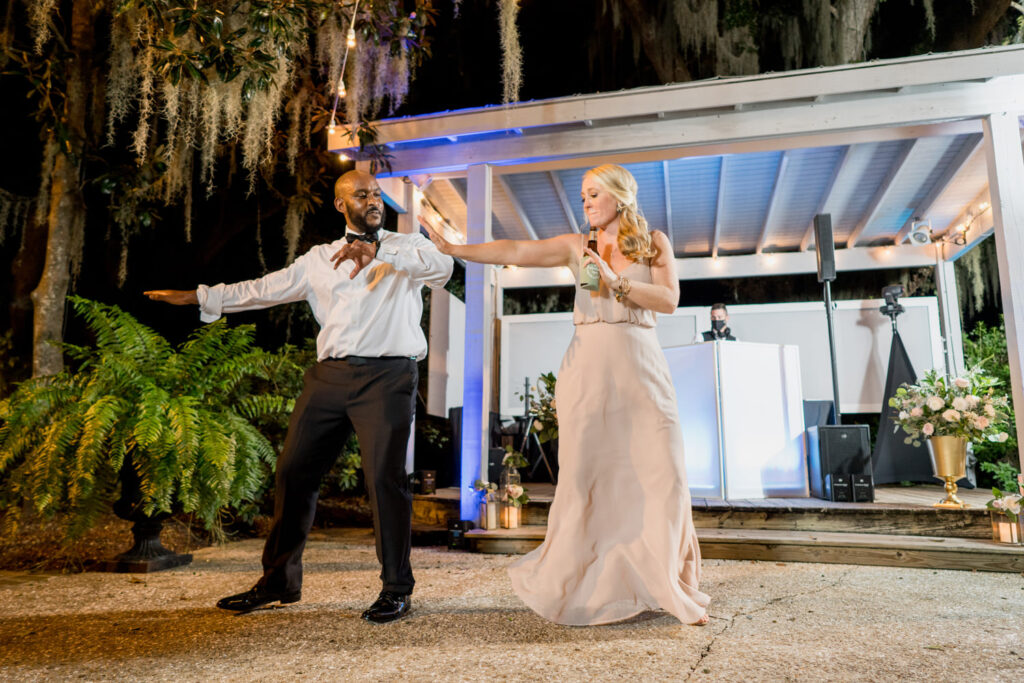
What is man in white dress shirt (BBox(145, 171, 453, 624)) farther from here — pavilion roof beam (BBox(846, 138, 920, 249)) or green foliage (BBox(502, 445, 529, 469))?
pavilion roof beam (BBox(846, 138, 920, 249))

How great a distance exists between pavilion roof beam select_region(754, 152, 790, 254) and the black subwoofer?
2.37 m

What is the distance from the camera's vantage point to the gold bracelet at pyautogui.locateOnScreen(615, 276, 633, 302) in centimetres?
250

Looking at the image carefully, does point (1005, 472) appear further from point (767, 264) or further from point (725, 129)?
point (725, 129)

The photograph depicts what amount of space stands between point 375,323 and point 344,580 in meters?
1.54

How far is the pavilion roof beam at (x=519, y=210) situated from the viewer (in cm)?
646

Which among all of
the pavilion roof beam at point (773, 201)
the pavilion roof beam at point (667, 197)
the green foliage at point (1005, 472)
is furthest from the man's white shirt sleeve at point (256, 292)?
the green foliage at point (1005, 472)

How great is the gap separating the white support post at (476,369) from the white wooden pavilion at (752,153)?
1 cm

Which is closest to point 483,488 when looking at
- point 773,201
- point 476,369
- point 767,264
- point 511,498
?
point 511,498

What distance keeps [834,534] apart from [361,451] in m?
3.37

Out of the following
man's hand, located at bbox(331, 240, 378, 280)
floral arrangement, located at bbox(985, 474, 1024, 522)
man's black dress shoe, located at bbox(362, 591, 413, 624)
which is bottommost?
man's black dress shoe, located at bbox(362, 591, 413, 624)

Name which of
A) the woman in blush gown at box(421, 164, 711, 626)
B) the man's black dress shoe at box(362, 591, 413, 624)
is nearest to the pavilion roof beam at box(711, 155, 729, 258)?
the woman in blush gown at box(421, 164, 711, 626)

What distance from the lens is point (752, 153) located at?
18.9 ft

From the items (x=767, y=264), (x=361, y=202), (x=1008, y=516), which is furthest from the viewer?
(x=767, y=264)

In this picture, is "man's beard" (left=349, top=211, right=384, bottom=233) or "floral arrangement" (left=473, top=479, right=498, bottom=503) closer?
"man's beard" (left=349, top=211, right=384, bottom=233)
